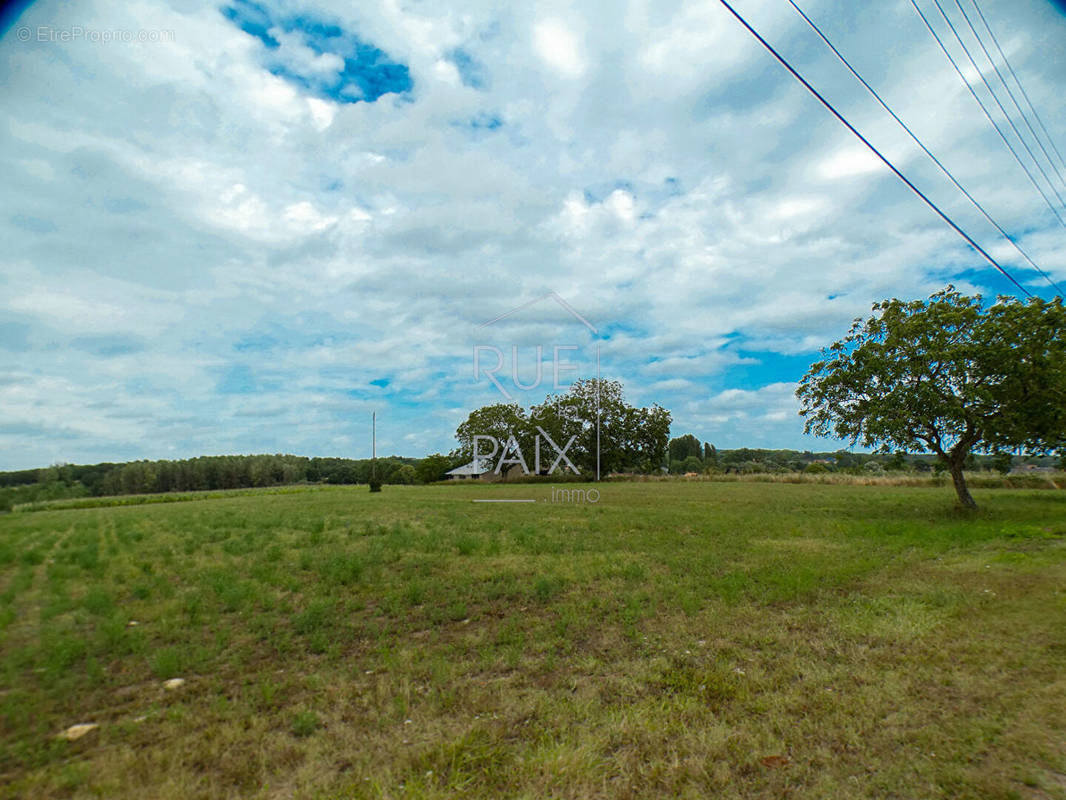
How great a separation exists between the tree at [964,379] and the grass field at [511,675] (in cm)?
879

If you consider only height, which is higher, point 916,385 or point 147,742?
point 916,385

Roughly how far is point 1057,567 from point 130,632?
1396cm

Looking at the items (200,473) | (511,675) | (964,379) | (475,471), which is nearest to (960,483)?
(964,379)

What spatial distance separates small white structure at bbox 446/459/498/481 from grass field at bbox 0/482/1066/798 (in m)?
32.3

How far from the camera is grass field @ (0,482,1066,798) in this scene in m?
3.32

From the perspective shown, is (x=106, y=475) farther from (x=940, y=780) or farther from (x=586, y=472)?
(x=586, y=472)

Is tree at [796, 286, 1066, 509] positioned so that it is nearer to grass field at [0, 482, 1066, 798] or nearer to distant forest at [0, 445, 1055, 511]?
distant forest at [0, 445, 1055, 511]

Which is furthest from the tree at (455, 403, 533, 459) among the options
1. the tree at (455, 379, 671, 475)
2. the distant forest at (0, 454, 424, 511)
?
the distant forest at (0, 454, 424, 511)

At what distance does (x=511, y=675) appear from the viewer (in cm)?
488

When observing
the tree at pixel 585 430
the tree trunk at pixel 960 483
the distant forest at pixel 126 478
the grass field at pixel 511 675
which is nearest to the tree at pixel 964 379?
the tree trunk at pixel 960 483

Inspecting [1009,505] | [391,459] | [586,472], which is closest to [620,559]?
[1009,505]

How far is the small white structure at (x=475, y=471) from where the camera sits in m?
43.3

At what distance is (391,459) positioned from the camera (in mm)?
68562

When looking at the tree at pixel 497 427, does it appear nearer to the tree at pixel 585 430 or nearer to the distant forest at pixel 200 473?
the tree at pixel 585 430
